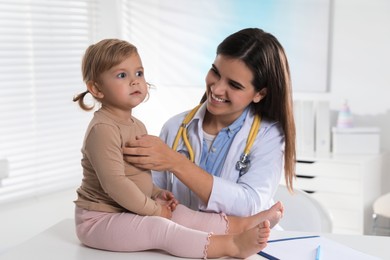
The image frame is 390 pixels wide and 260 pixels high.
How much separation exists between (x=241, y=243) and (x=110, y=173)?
0.35 meters

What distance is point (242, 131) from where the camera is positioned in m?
1.98

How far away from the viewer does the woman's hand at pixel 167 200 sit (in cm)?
167

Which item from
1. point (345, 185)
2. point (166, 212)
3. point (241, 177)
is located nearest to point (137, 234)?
point (166, 212)

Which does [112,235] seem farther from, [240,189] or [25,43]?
[25,43]

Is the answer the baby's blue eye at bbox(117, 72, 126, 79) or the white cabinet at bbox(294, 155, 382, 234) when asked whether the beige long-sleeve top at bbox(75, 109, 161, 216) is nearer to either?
the baby's blue eye at bbox(117, 72, 126, 79)

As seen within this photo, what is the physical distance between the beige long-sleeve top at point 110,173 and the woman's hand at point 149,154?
0.02 m

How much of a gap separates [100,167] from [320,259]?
22.0 inches

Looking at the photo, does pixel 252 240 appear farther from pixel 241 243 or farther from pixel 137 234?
pixel 137 234

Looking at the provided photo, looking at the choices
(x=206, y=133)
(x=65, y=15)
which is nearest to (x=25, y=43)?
(x=65, y=15)

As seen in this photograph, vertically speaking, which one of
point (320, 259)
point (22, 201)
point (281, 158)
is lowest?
point (22, 201)

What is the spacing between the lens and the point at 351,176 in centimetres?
361

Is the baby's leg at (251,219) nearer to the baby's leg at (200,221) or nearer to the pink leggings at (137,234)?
the baby's leg at (200,221)

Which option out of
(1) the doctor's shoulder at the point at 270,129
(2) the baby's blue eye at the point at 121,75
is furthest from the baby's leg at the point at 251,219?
(2) the baby's blue eye at the point at 121,75

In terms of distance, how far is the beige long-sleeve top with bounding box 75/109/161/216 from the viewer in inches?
59.1
